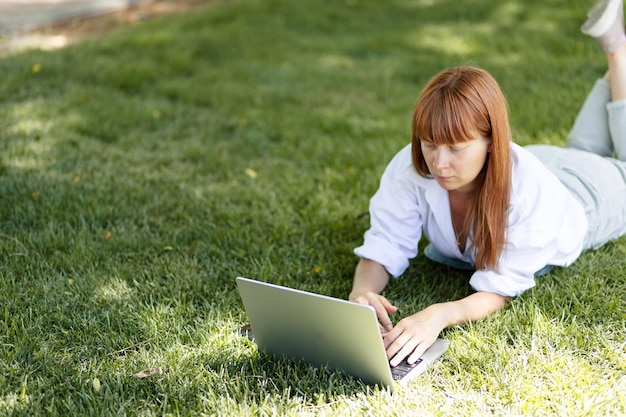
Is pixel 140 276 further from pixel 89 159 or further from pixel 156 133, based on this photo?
pixel 156 133

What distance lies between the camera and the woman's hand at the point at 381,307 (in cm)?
242

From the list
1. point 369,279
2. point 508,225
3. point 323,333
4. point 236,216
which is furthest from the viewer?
point 236,216

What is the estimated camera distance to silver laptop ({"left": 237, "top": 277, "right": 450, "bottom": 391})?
204 cm

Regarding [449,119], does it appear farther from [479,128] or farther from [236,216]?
[236,216]

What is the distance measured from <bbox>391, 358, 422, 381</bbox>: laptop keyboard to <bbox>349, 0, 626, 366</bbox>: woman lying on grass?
3 centimetres

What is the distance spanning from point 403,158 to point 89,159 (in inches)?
84.7

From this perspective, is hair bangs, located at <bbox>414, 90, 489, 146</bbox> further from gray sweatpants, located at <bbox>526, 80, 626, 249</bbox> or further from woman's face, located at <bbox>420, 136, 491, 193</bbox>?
gray sweatpants, located at <bbox>526, 80, 626, 249</bbox>

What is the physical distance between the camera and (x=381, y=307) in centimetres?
243

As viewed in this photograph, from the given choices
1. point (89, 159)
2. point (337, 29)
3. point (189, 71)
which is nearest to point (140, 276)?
point (89, 159)

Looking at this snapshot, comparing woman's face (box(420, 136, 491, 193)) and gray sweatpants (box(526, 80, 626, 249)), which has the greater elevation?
woman's face (box(420, 136, 491, 193))

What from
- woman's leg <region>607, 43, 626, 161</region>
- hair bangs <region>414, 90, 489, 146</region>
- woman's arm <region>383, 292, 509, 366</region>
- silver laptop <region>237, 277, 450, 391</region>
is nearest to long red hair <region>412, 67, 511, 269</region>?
hair bangs <region>414, 90, 489, 146</region>

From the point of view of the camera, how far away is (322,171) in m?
4.20

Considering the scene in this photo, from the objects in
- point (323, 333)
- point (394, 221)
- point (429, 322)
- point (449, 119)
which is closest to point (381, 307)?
point (429, 322)

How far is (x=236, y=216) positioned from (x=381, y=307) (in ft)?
4.35
